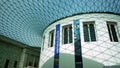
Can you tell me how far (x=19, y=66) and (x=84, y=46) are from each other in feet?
76.7

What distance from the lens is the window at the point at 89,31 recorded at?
1468 cm

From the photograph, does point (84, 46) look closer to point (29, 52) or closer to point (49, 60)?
point (49, 60)

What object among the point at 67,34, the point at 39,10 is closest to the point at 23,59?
the point at 39,10

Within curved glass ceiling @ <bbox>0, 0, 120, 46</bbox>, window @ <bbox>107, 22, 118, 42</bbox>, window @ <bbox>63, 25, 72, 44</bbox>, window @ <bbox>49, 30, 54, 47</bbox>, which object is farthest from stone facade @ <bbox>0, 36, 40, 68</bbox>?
window @ <bbox>107, 22, 118, 42</bbox>

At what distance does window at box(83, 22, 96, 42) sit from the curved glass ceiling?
13.3ft

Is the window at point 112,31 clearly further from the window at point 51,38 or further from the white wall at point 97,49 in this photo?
the window at point 51,38

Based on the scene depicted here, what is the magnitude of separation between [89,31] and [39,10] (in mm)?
10175

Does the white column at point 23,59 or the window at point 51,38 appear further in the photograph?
the white column at point 23,59

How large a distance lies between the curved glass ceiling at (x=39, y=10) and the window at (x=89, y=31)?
13.3 ft

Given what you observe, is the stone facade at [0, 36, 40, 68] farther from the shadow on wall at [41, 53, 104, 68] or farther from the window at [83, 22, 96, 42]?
the window at [83, 22, 96, 42]

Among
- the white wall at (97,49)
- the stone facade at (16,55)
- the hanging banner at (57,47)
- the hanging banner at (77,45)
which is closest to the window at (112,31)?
the white wall at (97,49)

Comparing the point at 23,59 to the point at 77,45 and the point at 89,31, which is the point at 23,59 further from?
the point at 89,31

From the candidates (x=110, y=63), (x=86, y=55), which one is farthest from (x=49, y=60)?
(x=110, y=63)

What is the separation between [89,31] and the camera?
14984mm
